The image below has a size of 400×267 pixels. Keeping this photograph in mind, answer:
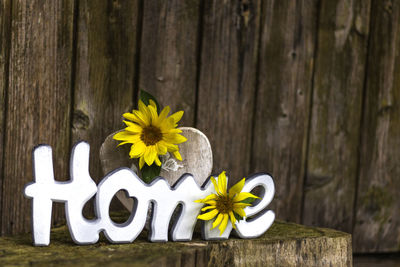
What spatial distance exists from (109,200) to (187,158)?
0.76ft

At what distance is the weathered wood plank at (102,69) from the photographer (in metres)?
1.39

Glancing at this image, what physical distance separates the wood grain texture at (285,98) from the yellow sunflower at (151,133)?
46 cm

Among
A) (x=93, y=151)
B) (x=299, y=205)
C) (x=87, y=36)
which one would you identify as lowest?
(x=299, y=205)

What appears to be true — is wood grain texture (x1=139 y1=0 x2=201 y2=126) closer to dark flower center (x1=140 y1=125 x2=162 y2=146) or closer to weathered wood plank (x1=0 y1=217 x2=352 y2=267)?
dark flower center (x1=140 y1=125 x2=162 y2=146)

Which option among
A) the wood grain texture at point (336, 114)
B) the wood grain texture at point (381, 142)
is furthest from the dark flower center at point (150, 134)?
the wood grain texture at point (381, 142)

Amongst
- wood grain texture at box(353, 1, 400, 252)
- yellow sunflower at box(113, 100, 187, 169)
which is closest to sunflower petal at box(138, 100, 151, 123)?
yellow sunflower at box(113, 100, 187, 169)

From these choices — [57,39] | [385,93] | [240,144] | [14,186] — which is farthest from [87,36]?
[385,93]

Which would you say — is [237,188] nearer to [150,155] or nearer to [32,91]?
[150,155]

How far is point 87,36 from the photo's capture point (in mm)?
1388

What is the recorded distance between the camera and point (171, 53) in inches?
58.3

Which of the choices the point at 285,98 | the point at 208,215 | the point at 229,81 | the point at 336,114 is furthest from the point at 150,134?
the point at 336,114

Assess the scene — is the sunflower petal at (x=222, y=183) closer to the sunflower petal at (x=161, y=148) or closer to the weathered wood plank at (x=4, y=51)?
the sunflower petal at (x=161, y=148)

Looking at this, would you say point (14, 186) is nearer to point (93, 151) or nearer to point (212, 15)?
point (93, 151)

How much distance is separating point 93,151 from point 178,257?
0.50 metres
